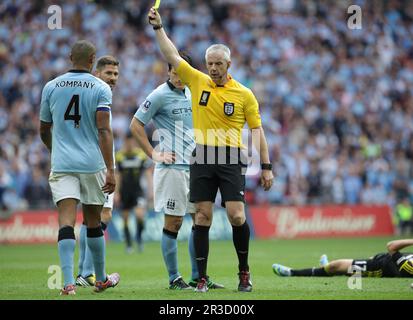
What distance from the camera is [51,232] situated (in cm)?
2312

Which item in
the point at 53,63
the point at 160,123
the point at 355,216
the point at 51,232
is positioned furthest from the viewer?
the point at 53,63

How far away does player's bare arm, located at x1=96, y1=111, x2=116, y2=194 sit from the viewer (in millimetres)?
9242

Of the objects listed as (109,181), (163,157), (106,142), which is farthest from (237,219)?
(106,142)

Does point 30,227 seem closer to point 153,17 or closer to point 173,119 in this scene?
point 173,119

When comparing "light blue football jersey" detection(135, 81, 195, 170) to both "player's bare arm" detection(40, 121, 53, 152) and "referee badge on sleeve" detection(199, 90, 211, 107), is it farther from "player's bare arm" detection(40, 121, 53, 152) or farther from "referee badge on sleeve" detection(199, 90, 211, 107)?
"player's bare arm" detection(40, 121, 53, 152)

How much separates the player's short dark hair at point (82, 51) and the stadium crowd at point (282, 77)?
574 inches

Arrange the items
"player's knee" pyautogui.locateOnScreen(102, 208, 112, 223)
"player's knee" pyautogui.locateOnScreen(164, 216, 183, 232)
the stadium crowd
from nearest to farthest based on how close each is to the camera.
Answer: "player's knee" pyautogui.locateOnScreen(164, 216, 183, 232), "player's knee" pyautogui.locateOnScreen(102, 208, 112, 223), the stadium crowd

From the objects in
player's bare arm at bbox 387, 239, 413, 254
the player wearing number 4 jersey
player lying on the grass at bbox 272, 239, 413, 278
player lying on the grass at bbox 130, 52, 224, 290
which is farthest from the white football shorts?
player's bare arm at bbox 387, 239, 413, 254

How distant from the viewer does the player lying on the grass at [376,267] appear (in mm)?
10992

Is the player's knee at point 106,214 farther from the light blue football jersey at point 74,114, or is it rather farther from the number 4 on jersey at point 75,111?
the number 4 on jersey at point 75,111

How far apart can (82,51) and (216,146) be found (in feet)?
6.08

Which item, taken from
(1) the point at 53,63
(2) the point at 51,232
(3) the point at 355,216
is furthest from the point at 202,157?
(1) the point at 53,63
